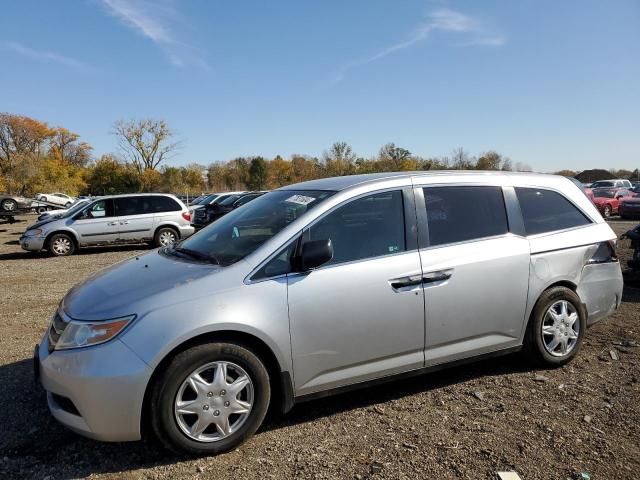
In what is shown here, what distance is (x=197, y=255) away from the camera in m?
3.70

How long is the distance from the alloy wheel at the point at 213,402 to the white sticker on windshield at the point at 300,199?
1.31 m

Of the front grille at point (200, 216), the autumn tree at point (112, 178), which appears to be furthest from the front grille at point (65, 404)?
the autumn tree at point (112, 178)

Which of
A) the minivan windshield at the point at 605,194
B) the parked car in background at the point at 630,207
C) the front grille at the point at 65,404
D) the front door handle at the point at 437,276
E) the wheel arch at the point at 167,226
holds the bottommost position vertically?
the parked car in background at the point at 630,207

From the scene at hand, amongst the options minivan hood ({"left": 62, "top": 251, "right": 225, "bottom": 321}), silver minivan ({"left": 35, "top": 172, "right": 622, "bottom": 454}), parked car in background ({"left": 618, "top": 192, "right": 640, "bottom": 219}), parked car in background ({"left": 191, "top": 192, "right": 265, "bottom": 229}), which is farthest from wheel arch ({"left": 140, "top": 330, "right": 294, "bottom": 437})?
parked car in background ({"left": 618, "top": 192, "right": 640, "bottom": 219})

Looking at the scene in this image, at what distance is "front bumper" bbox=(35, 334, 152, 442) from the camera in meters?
2.78

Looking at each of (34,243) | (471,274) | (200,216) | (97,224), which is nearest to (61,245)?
(34,243)

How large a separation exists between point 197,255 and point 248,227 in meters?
0.45

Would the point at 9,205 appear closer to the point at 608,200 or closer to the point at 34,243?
the point at 34,243

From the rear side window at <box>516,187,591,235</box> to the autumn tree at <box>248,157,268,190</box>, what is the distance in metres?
84.6

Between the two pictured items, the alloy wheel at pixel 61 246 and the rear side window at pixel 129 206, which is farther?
the rear side window at pixel 129 206

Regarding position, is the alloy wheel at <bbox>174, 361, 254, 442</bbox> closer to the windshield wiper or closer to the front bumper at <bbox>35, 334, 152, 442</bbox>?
the front bumper at <bbox>35, 334, 152, 442</bbox>

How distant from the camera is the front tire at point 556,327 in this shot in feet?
13.5

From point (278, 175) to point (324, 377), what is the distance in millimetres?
92340

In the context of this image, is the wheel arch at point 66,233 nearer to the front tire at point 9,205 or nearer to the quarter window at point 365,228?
the quarter window at point 365,228
